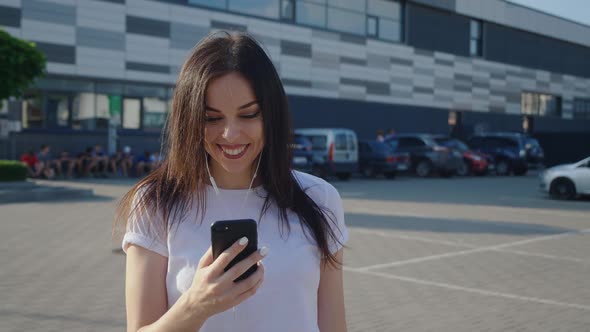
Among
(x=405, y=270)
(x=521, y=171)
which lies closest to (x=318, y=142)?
(x=521, y=171)

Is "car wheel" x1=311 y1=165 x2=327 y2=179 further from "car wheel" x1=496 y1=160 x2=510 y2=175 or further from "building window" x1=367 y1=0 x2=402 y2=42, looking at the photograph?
"building window" x1=367 y1=0 x2=402 y2=42

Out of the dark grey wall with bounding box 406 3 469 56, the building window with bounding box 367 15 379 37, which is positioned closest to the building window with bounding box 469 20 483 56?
the dark grey wall with bounding box 406 3 469 56

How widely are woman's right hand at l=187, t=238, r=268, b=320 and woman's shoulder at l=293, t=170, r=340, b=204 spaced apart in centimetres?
56

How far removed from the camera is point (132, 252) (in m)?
1.86

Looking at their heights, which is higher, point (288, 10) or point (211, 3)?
point (288, 10)

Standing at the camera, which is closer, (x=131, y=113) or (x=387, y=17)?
(x=131, y=113)

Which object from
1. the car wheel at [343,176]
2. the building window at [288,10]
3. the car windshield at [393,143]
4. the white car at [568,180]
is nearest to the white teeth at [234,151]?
the white car at [568,180]

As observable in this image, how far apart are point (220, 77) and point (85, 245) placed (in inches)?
310

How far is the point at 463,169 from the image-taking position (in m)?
28.8

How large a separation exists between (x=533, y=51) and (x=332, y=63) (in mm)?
20200

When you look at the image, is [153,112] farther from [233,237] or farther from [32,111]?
[233,237]

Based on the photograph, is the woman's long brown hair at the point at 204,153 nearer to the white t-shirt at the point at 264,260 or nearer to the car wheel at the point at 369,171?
the white t-shirt at the point at 264,260

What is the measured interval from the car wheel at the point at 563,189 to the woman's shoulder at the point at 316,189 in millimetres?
17925

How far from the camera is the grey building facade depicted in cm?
2495
